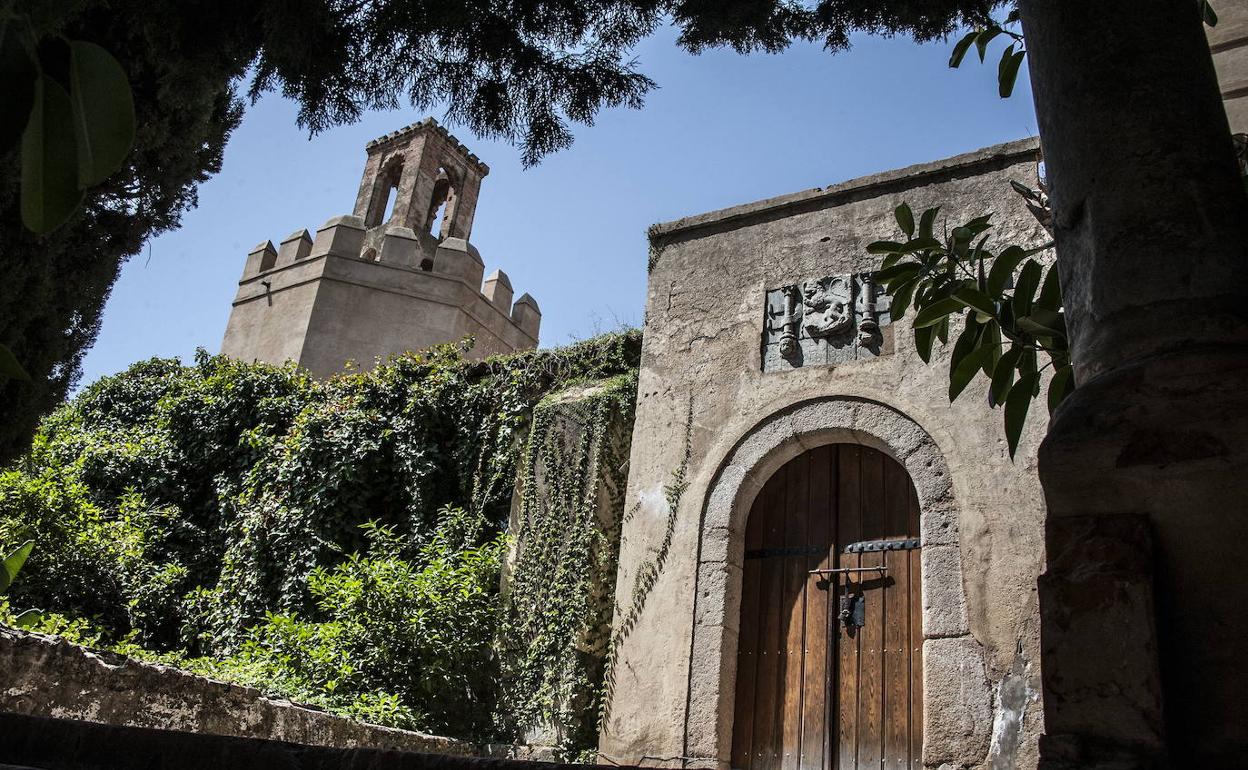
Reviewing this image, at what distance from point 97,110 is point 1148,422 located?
1.28 metres

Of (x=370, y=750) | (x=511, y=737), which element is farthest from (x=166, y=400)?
(x=370, y=750)

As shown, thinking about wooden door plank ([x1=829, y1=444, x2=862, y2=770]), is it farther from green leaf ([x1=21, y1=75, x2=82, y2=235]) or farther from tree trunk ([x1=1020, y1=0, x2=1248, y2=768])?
green leaf ([x1=21, y1=75, x2=82, y2=235])

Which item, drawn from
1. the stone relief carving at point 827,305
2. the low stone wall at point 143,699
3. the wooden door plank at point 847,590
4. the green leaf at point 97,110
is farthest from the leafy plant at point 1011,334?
the stone relief carving at point 827,305

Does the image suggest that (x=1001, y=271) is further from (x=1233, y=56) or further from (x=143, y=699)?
(x=143, y=699)

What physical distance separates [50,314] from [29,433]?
0.62 meters

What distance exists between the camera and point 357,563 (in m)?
8.14

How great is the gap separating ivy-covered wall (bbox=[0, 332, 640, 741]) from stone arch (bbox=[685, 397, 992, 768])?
1089 mm

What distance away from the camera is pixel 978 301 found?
7.95ft

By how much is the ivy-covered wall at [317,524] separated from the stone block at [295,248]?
692cm

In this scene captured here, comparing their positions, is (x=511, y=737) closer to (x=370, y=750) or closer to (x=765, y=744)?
(x=765, y=744)

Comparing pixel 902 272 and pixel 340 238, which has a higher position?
pixel 340 238

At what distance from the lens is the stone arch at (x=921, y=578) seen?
199 inches

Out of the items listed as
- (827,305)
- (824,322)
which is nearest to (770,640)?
(824,322)

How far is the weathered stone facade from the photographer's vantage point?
5.16 meters
